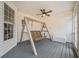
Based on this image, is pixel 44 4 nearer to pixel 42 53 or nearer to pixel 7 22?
pixel 7 22

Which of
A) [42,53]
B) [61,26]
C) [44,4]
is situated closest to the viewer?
[42,53]

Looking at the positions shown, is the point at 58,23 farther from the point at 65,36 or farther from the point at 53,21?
the point at 65,36

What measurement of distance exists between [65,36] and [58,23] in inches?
58.1

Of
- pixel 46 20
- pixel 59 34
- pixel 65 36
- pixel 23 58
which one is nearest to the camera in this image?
pixel 23 58

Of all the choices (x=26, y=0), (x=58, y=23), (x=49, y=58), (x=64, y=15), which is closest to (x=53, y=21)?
(x=58, y=23)

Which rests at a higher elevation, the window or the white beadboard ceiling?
the white beadboard ceiling

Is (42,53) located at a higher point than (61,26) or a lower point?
lower

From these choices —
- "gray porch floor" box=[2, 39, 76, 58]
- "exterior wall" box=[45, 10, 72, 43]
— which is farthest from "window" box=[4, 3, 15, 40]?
"exterior wall" box=[45, 10, 72, 43]

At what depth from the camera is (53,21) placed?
30.0 feet

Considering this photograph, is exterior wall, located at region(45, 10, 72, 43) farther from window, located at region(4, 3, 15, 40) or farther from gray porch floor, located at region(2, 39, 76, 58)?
window, located at region(4, 3, 15, 40)

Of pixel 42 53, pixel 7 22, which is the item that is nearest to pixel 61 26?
pixel 42 53

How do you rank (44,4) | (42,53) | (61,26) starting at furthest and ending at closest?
1. (61,26)
2. (44,4)
3. (42,53)

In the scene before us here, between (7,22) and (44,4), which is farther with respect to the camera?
(44,4)

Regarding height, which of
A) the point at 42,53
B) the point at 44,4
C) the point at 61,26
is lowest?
the point at 42,53
